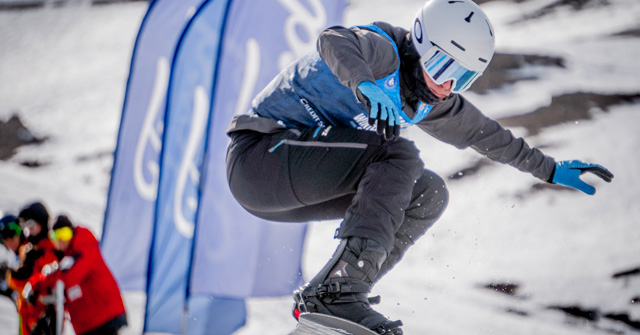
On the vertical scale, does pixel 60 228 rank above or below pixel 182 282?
above

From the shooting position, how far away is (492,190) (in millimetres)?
9203

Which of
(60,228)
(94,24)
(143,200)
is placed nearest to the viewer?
(60,228)

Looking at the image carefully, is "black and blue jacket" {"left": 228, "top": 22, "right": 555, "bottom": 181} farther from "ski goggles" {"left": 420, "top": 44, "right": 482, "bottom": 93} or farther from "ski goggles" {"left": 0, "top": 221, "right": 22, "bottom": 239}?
"ski goggles" {"left": 0, "top": 221, "right": 22, "bottom": 239}

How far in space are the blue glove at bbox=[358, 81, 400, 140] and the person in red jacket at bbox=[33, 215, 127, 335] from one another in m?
2.81

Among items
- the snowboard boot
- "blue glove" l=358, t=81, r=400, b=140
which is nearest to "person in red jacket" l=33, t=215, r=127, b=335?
the snowboard boot

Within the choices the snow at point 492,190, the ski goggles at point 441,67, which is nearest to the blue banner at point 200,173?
the snow at point 492,190

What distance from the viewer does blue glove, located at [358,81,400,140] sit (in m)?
2.04

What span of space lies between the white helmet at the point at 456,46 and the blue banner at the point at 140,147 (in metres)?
4.75

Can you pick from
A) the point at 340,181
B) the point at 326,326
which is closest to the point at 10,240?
the point at 340,181

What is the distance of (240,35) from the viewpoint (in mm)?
5453

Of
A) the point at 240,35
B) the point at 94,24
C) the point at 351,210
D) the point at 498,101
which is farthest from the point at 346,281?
the point at 94,24

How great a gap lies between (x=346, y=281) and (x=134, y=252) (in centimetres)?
529

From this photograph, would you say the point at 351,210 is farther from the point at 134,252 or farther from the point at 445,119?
the point at 134,252

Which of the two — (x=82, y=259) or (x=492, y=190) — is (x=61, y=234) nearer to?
(x=82, y=259)
